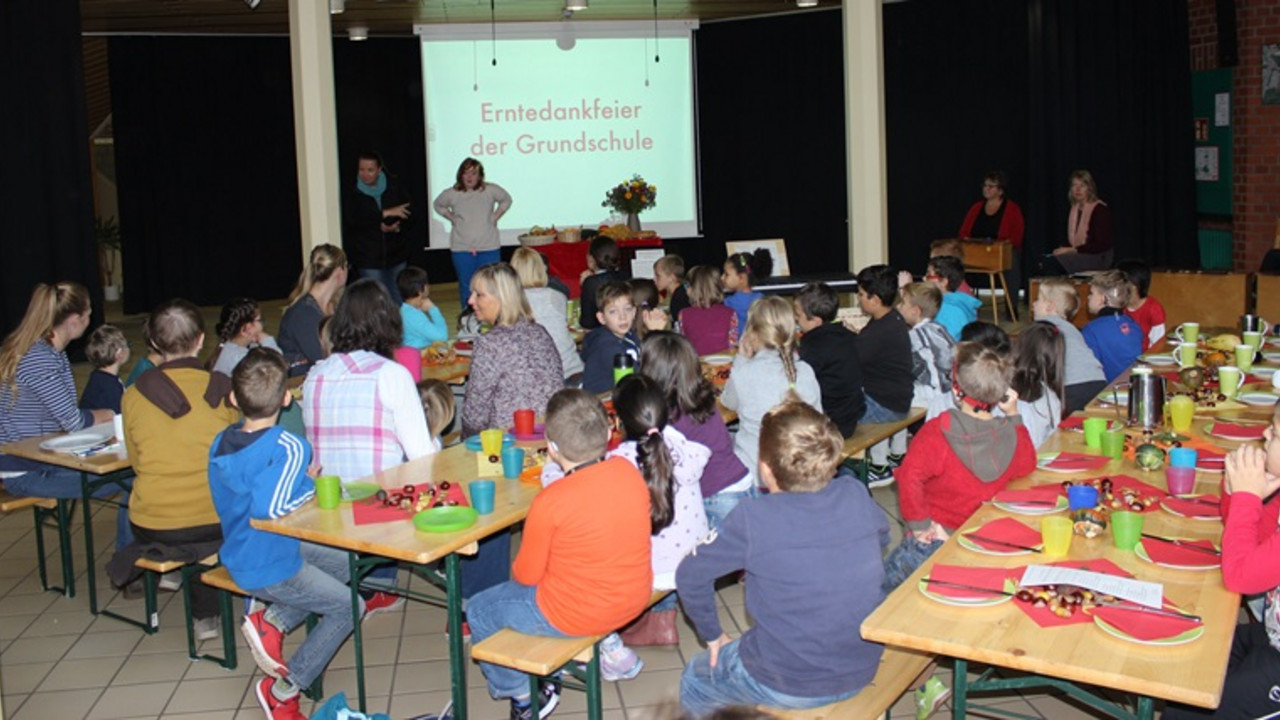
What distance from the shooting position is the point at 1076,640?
8.21 feet

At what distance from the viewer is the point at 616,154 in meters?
12.6

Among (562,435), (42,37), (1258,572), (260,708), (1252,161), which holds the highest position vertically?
(42,37)

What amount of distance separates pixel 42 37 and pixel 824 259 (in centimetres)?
857

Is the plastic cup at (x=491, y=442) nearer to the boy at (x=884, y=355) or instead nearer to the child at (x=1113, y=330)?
the boy at (x=884, y=355)

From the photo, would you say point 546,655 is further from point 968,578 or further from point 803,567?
point 968,578

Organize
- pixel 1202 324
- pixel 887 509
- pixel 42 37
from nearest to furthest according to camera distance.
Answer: pixel 887 509, pixel 1202 324, pixel 42 37

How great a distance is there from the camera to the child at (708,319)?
644 centimetres

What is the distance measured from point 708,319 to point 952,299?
1.47m

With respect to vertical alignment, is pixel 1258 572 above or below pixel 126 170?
below

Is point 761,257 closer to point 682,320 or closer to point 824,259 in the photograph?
point 682,320

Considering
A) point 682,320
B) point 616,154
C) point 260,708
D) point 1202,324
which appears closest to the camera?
point 260,708

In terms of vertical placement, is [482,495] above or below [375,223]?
below

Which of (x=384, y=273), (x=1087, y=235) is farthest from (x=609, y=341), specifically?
(x=1087, y=235)

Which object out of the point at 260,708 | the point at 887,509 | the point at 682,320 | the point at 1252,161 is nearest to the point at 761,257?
the point at 682,320
